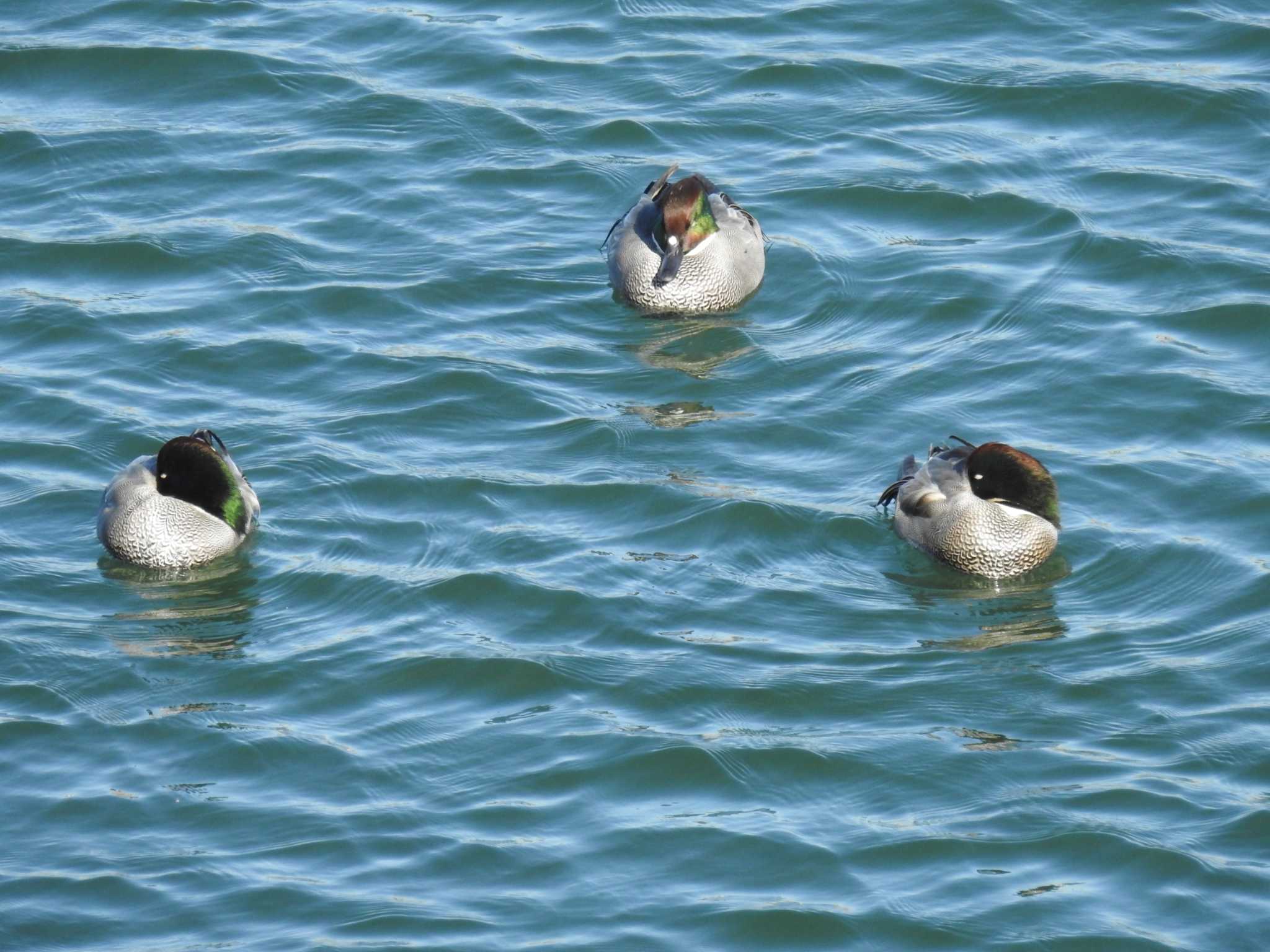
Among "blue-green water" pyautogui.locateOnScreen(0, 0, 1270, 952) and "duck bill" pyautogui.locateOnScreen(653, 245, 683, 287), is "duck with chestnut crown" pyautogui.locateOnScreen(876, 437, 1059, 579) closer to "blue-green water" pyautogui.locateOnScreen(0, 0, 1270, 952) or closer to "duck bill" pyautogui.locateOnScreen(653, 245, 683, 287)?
"blue-green water" pyautogui.locateOnScreen(0, 0, 1270, 952)

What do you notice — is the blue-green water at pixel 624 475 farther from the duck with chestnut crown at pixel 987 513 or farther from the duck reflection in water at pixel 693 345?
the duck with chestnut crown at pixel 987 513

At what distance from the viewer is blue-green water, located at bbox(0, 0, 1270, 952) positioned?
9.06 m

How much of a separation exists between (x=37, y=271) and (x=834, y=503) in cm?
648

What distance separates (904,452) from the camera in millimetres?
12578

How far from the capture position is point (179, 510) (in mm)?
11742

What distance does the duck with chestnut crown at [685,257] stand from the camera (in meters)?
14.4

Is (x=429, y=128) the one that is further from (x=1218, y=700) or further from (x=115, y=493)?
(x=1218, y=700)

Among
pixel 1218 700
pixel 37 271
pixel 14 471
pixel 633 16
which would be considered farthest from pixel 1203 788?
pixel 633 16

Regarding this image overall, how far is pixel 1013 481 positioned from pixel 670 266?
3.66m

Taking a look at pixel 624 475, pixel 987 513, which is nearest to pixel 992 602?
pixel 987 513

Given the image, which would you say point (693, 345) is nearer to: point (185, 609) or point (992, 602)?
point (992, 602)

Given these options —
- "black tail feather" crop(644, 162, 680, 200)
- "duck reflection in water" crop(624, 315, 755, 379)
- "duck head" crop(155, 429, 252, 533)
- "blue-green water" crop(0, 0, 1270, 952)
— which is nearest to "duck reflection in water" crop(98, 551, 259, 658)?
"blue-green water" crop(0, 0, 1270, 952)

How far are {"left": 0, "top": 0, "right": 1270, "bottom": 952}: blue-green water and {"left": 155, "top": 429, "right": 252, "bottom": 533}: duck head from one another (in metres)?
0.26

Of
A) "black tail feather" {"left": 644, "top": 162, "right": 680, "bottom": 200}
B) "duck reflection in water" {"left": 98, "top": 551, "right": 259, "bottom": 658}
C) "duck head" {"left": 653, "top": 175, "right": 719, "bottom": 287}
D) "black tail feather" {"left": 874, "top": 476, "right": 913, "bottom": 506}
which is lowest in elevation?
"duck reflection in water" {"left": 98, "top": 551, "right": 259, "bottom": 658}
